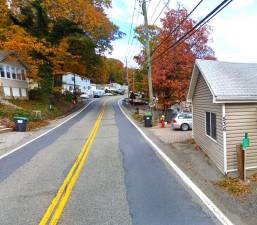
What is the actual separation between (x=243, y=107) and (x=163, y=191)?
457cm

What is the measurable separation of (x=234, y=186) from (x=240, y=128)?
8.53 ft

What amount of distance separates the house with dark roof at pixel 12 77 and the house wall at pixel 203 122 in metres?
24.5

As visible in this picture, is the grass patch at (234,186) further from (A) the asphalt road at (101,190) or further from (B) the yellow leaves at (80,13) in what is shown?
(B) the yellow leaves at (80,13)

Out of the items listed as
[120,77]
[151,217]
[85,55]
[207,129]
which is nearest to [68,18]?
[85,55]

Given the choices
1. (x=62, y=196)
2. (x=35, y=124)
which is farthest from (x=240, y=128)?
(x=35, y=124)

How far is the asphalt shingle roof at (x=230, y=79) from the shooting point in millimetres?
9829

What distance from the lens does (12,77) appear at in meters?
35.4

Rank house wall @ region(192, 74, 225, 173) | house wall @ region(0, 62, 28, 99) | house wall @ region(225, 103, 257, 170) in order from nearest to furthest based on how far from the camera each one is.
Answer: house wall @ region(225, 103, 257, 170) → house wall @ region(192, 74, 225, 173) → house wall @ region(0, 62, 28, 99)

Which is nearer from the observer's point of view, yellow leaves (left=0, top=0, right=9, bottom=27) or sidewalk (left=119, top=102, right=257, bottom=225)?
sidewalk (left=119, top=102, right=257, bottom=225)

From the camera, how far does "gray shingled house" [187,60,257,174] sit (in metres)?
9.84

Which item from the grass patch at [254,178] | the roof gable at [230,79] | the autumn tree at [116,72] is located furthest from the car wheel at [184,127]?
the autumn tree at [116,72]

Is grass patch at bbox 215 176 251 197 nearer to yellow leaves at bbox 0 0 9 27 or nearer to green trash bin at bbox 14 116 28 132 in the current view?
green trash bin at bbox 14 116 28 132

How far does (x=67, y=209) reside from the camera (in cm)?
669

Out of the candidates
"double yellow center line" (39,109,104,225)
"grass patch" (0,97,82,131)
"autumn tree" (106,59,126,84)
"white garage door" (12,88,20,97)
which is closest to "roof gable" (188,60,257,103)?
"double yellow center line" (39,109,104,225)
